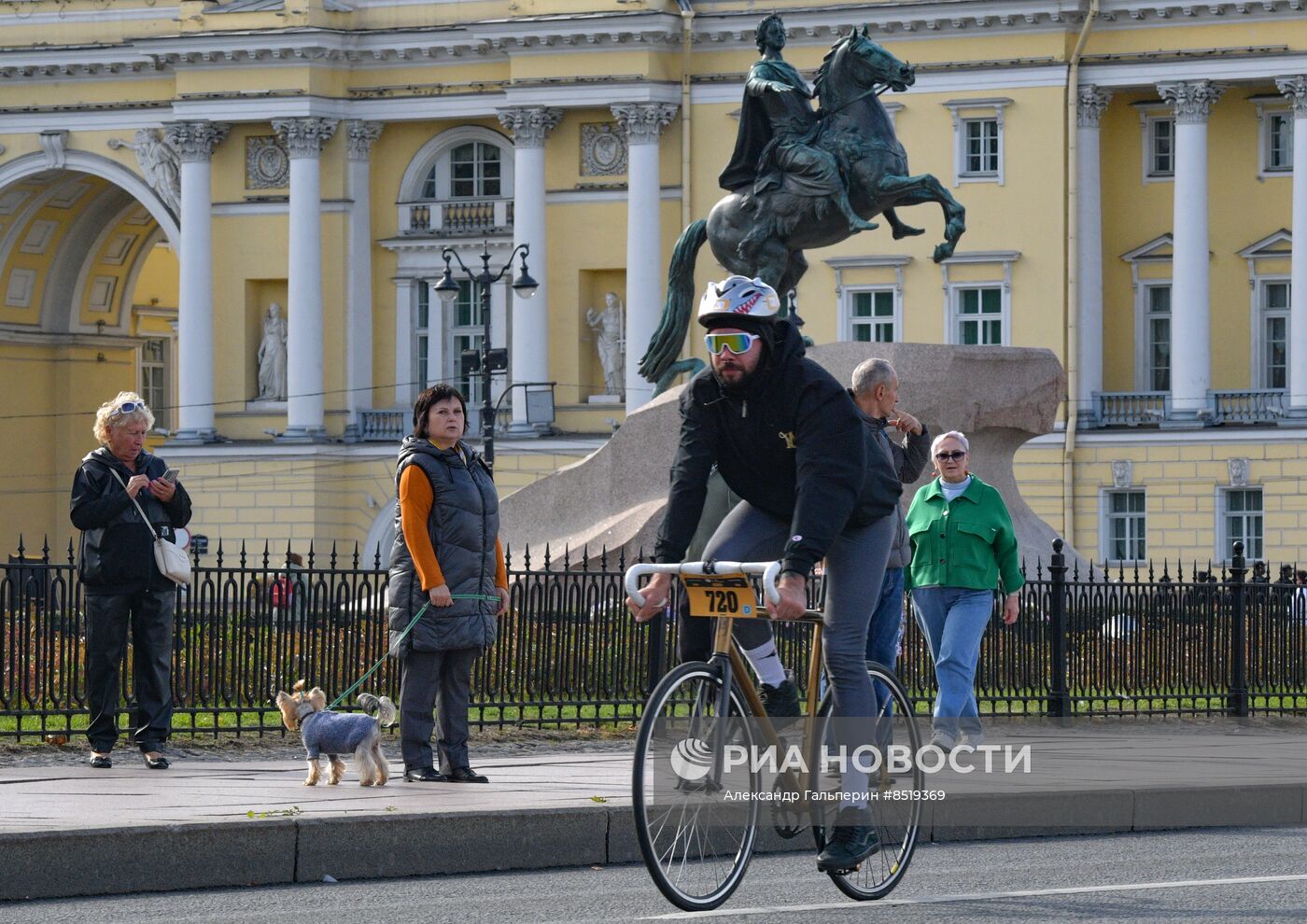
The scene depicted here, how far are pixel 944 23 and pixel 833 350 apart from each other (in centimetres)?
3641

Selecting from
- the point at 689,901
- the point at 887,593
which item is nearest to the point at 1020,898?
the point at 689,901

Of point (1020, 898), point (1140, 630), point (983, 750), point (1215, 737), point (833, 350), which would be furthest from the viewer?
point (833, 350)

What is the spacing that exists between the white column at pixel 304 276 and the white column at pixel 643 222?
22.4ft

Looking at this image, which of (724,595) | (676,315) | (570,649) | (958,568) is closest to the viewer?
(724,595)

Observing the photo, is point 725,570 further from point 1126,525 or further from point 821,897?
point 1126,525

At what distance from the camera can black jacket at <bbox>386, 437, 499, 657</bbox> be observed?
13117 millimetres

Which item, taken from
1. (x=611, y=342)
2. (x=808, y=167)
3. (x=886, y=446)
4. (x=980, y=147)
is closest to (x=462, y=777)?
(x=886, y=446)

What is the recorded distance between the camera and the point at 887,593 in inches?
527

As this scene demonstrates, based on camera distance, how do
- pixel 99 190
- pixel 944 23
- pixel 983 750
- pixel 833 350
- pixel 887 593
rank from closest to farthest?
pixel 887 593 < pixel 983 750 < pixel 833 350 < pixel 944 23 < pixel 99 190

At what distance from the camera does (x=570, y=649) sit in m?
18.0

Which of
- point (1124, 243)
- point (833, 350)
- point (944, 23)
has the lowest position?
point (833, 350)

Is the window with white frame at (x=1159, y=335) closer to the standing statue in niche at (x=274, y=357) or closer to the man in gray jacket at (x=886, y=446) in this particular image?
the standing statue in niche at (x=274, y=357)

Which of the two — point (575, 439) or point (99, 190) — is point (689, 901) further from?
point (99, 190)

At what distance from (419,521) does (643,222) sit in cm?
4852
